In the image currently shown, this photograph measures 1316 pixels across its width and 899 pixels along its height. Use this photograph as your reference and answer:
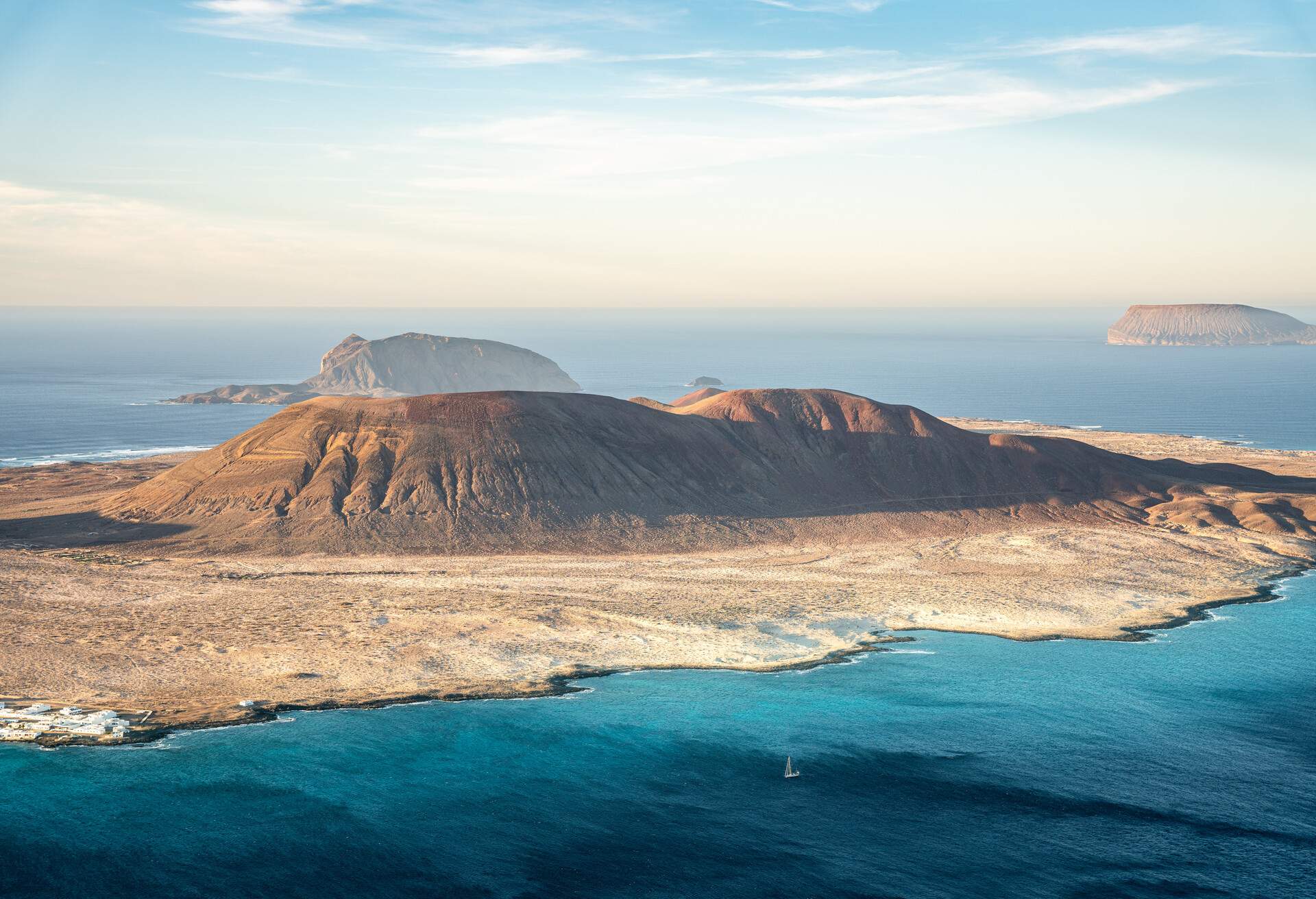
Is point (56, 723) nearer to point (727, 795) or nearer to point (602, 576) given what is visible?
point (727, 795)

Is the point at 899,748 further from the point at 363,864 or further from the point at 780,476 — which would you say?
the point at 780,476

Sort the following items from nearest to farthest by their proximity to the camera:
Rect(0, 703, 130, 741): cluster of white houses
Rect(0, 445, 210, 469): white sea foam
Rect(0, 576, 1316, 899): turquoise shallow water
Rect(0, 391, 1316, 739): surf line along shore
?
Rect(0, 576, 1316, 899): turquoise shallow water < Rect(0, 703, 130, 741): cluster of white houses < Rect(0, 391, 1316, 739): surf line along shore < Rect(0, 445, 210, 469): white sea foam

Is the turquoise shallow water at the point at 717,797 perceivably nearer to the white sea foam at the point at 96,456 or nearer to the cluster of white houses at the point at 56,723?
the cluster of white houses at the point at 56,723

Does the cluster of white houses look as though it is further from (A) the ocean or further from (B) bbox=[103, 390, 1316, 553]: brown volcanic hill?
(B) bbox=[103, 390, 1316, 553]: brown volcanic hill

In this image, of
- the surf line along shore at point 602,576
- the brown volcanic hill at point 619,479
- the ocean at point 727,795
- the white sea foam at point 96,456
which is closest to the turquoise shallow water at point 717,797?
the ocean at point 727,795

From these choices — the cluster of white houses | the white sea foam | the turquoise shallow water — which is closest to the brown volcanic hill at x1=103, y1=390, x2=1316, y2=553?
the cluster of white houses

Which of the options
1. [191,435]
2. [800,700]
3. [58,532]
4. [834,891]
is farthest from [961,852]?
[191,435]
